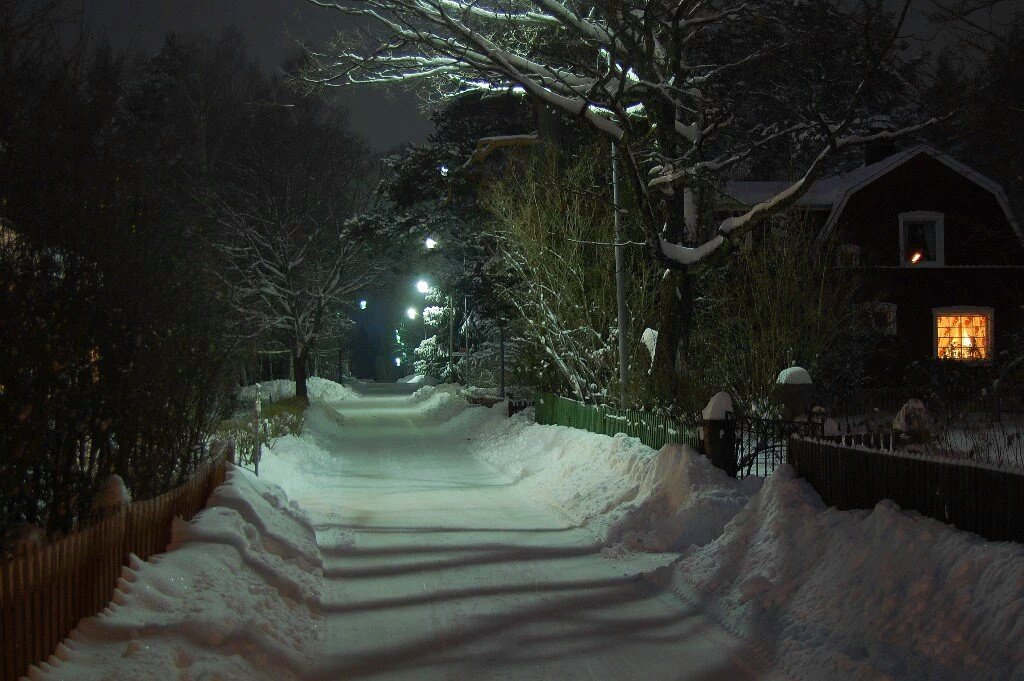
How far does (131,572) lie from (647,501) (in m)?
7.03

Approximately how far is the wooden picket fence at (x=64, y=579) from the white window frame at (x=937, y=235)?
29.6 m

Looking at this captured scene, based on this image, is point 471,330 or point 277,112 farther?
point 471,330

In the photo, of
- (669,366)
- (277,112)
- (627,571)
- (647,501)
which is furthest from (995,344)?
(277,112)

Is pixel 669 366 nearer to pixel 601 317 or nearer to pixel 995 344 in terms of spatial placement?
pixel 601 317

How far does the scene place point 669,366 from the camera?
18484 mm

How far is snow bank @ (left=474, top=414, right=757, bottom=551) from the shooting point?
11.2 metres

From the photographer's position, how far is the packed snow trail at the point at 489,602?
274 inches

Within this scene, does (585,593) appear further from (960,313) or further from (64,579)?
(960,313)

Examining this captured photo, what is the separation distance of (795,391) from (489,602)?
33.1 feet

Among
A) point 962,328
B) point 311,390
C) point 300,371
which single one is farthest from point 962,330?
point 311,390

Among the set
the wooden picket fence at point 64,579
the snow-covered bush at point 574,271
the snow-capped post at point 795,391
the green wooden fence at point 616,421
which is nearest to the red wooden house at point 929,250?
the snow-covered bush at point 574,271

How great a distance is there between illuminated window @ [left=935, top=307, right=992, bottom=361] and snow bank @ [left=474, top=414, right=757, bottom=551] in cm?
1929

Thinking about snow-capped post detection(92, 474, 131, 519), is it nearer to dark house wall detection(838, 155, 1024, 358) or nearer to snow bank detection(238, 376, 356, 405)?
dark house wall detection(838, 155, 1024, 358)

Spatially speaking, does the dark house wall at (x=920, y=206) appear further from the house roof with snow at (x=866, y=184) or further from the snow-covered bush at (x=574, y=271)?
the snow-covered bush at (x=574, y=271)
